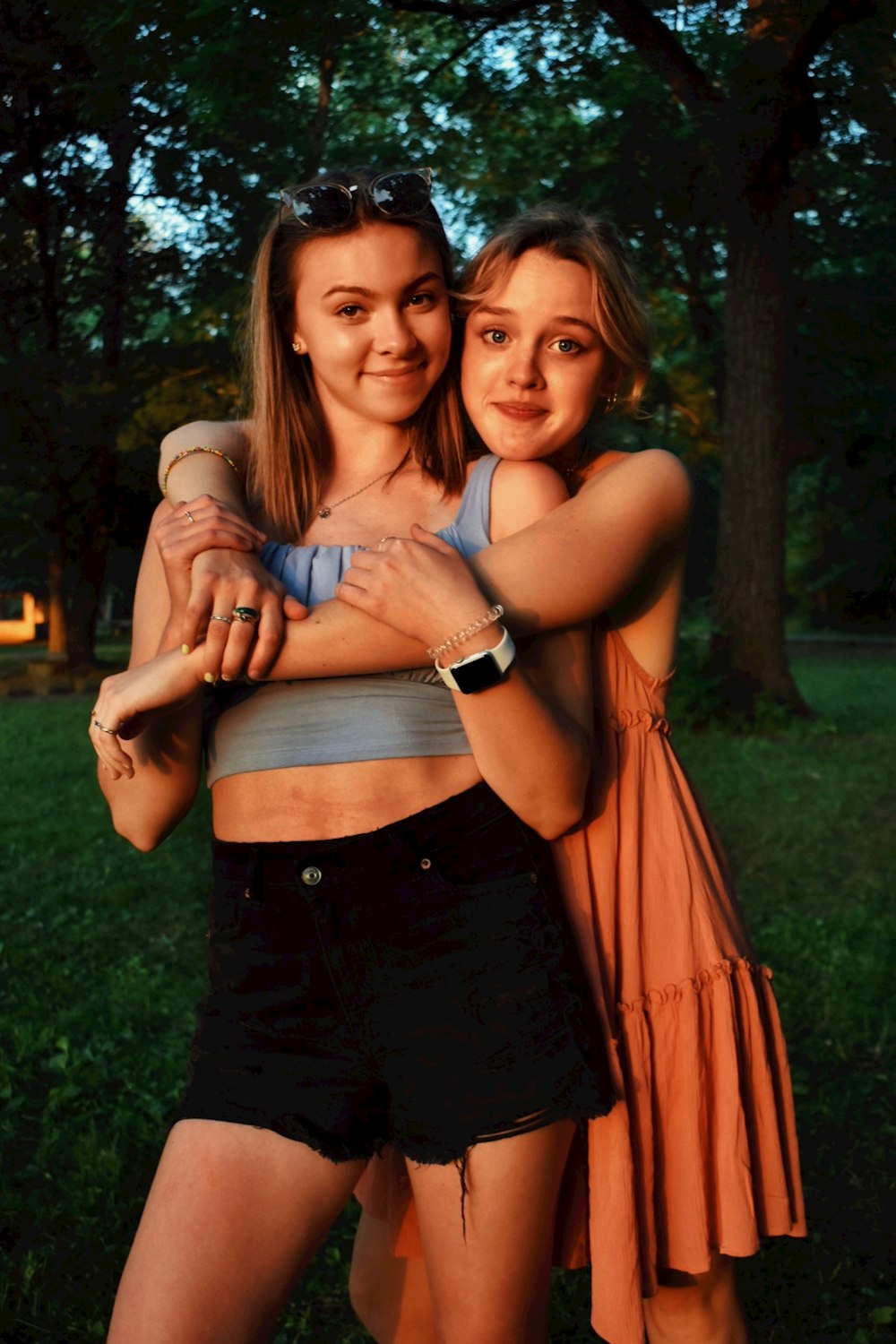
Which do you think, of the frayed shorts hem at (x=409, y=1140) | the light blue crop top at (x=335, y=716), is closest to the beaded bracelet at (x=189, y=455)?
the light blue crop top at (x=335, y=716)

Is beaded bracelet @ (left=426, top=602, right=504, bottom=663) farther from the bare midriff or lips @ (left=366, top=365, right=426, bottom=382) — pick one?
lips @ (left=366, top=365, right=426, bottom=382)

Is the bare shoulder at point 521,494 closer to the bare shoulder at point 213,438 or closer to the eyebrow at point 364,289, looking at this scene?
the eyebrow at point 364,289

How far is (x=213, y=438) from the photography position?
2248 mm

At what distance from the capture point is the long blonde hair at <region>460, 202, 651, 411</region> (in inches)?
82.7

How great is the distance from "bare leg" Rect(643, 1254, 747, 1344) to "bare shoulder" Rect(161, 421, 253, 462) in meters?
1.50

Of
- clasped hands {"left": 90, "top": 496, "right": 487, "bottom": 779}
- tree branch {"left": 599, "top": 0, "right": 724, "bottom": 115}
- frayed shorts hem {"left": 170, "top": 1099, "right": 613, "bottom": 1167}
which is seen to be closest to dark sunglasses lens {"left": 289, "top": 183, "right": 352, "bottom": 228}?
clasped hands {"left": 90, "top": 496, "right": 487, "bottom": 779}

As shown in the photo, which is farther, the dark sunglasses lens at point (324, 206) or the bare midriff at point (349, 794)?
the dark sunglasses lens at point (324, 206)

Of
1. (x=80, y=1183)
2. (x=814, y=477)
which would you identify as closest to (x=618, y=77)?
(x=80, y=1183)

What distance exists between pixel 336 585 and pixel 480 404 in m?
0.41

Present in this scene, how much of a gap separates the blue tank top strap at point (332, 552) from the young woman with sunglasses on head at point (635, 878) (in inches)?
3.6

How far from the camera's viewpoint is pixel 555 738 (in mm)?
1871

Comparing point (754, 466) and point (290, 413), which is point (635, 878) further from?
point (754, 466)

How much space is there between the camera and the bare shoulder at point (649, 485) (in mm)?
2008

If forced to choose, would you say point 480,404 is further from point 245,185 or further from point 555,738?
point 245,185
